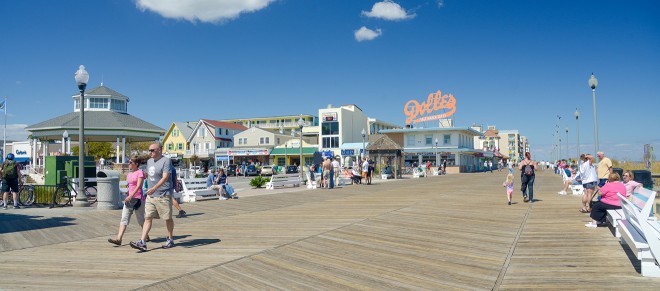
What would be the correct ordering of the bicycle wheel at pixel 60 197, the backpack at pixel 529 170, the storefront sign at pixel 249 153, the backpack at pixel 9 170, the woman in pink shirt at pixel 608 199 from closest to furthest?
1. the woman in pink shirt at pixel 608 199
2. the backpack at pixel 9 170
3. the bicycle wheel at pixel 60 197
4. the backpack at pixel 529 170
5. the storefront sign at pixel 249 153

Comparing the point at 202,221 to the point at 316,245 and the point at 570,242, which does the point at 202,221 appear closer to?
the point at 316,245

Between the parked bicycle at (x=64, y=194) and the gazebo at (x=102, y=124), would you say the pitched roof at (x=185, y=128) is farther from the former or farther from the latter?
the parked bicycle at (x=64, y=194)

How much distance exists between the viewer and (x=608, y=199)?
8992mm

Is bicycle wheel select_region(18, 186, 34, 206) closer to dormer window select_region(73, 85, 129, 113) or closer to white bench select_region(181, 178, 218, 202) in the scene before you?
white bench select_region(181, 178, 218, 202)

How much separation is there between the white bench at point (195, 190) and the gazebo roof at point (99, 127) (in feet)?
84.4

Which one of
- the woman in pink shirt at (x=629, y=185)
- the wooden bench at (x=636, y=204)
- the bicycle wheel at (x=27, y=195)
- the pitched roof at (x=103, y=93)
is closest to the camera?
the wooden bench at (x=636, y=204)

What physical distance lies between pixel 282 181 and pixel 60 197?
11.1 meters

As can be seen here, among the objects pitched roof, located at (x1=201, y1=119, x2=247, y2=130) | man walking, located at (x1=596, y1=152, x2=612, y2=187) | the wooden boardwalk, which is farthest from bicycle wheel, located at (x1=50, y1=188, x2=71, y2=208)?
pitched roof, located at (x1=201, y1=119, x2=247, y2=130)

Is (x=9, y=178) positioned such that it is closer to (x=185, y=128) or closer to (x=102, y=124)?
(x=102, y=124)

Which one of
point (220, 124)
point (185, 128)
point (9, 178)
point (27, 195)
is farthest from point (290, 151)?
point (9, 178)

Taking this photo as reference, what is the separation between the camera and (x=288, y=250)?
7.40 meters

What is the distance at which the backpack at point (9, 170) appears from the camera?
42.4 ft

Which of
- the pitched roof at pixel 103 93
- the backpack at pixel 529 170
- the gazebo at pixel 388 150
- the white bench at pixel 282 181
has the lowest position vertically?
the white bench at pixel 282 181

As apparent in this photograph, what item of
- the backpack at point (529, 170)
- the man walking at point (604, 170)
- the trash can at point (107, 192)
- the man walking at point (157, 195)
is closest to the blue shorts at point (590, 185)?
the man walking at point (604, 170)
